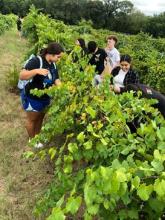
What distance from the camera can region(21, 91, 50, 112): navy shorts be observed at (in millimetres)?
6266

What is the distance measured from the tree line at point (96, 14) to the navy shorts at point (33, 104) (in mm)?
84338

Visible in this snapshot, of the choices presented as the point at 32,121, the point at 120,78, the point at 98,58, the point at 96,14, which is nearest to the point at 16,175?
the point at 32,121

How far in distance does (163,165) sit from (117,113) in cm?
99

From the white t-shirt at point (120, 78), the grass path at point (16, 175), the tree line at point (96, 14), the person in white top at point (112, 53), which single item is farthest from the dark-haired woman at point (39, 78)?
the tree line at point (96, 14)

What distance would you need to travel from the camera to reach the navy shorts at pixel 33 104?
6266 mm

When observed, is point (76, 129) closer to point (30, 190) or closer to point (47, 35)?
point (30, 190)

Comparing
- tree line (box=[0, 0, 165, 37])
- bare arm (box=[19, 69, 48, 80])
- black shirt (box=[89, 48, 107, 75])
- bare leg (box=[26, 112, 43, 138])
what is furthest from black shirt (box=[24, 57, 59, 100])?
tree line (box=[0, 0, 165, 37])

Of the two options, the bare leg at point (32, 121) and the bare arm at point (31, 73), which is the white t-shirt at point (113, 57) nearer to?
the bare leg at point (32, 121)

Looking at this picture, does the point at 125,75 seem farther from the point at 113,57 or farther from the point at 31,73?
the point at 113,57

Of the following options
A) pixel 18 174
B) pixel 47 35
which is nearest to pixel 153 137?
pixel 18 174

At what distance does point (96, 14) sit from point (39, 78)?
91781mm

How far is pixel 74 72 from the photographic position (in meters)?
5.29

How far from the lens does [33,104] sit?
6289mm

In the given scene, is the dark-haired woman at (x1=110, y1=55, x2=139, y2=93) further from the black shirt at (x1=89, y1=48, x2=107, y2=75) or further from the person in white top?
the person in white top
